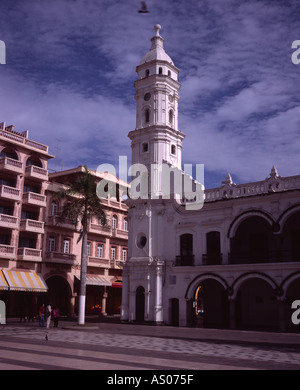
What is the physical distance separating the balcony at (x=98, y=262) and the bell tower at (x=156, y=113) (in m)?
11.4

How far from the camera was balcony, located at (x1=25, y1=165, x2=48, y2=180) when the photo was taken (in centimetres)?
3700

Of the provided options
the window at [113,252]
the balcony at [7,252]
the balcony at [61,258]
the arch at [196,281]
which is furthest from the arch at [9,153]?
the arch at [196,281]

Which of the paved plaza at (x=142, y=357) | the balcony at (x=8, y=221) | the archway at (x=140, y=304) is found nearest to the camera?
the paved plaza at (x=142, y=357)

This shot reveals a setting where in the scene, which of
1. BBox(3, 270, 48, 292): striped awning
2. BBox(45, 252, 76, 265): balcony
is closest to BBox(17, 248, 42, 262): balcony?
BBox(45, 252, 76, 265): balcony

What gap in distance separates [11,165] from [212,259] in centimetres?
1861

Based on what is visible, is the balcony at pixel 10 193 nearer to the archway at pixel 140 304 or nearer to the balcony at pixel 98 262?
the balcony at pixel 98 262

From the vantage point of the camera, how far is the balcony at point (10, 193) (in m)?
34.6

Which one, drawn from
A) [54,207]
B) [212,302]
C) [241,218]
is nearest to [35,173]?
[54,207]

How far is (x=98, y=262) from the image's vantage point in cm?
4353

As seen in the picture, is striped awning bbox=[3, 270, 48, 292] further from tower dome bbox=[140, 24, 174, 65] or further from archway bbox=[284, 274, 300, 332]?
tower dome bbox=[140, 24, 174, 65]

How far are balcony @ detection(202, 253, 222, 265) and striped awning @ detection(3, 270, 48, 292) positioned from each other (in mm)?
14202

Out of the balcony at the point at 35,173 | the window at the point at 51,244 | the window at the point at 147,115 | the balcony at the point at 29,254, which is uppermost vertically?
the window at the point at 147,115

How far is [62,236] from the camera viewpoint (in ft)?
132

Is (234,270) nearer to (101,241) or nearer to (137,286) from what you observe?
(137,286)
